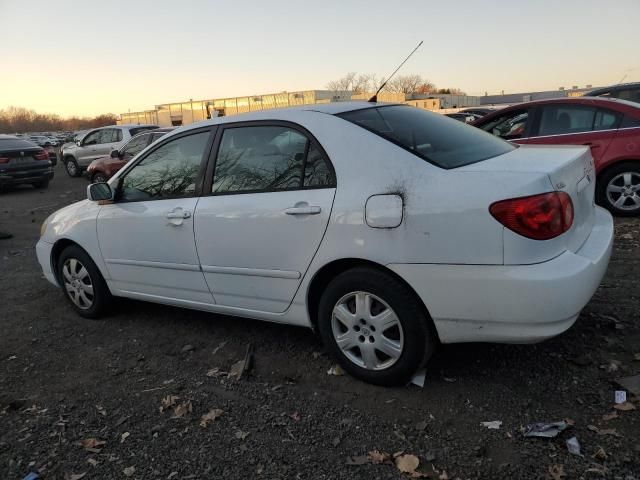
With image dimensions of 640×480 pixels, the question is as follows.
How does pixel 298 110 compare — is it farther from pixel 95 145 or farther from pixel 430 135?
pixel 95 145

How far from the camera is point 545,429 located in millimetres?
2613

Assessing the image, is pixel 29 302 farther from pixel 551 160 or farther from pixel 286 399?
pixel 551 160

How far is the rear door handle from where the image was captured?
3066 millimetres

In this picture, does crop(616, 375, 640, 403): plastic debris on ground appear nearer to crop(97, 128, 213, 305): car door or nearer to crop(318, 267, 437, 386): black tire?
crop(318, 267, 437, 386): black tire

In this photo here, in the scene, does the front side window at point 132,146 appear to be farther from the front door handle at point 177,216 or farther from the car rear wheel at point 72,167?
the front door handle at point 177,216

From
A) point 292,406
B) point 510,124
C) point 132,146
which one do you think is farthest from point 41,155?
point 292,406

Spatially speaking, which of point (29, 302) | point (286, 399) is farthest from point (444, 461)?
point (29, 302)

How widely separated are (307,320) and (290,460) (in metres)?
0.93

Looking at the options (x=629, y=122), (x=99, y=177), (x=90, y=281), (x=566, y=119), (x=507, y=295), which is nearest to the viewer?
(x=507, y=295)

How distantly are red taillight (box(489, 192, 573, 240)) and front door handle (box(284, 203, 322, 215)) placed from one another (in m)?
0.99

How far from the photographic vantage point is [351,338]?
10.3 feet

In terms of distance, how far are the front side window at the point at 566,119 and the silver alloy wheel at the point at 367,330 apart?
5.10 m

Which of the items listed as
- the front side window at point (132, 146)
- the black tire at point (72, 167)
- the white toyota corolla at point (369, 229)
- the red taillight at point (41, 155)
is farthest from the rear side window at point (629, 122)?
the black tire at point (72, 167)

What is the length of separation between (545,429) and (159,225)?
2.84m
